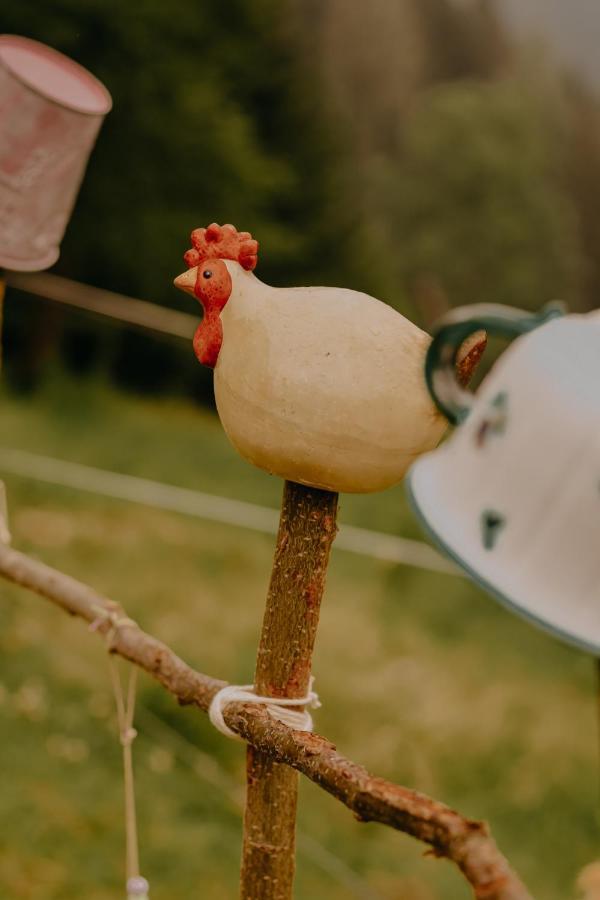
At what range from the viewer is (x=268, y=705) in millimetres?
716

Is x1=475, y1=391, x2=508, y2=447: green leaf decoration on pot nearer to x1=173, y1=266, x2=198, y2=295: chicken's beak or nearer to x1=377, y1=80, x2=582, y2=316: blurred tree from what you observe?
x1=173, y1=266, x2=198, y2=295: chicken's beak

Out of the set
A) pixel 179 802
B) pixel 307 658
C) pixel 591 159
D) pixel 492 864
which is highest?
pixel 591 159

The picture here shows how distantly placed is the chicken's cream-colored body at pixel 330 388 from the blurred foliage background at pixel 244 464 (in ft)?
2.70

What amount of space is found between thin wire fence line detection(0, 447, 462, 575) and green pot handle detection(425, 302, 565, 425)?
5.49ft

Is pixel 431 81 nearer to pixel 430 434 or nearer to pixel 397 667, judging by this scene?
pixel 397 667

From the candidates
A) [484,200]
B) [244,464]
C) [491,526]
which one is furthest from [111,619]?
[484,200]

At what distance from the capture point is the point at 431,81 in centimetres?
564

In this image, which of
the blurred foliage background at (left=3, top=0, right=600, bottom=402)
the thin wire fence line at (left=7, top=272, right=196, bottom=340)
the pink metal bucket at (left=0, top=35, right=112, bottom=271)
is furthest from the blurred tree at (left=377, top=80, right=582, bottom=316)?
the pink metal bucket at (left=0, top=35, right=112, bottom=271)

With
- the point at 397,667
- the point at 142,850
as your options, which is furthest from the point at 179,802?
the point at 397,667

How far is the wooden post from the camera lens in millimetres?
708

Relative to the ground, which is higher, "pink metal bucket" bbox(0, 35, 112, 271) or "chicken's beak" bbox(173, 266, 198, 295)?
"pink metal bucket" bbox(0, 35, 112, 271)

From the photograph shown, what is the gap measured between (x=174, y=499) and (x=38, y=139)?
1.55 metres

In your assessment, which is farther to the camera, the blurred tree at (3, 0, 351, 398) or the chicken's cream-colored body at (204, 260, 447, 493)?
the blurred tree at (3, 0, 351, 398)

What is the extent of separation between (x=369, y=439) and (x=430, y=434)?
40 millimetres
